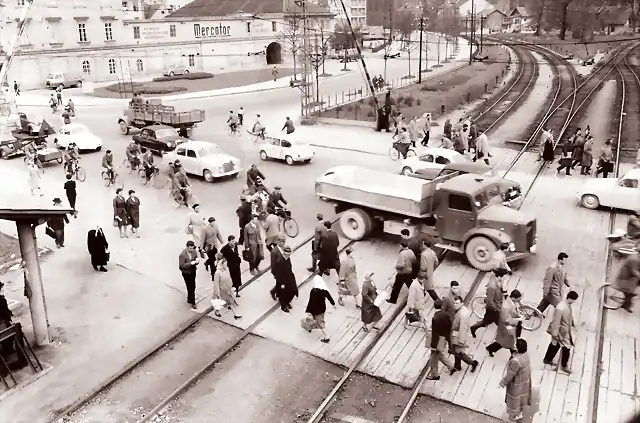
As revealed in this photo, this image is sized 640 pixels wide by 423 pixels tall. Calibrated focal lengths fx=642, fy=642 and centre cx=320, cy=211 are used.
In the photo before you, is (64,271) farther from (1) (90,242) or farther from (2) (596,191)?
(2) (596,191)

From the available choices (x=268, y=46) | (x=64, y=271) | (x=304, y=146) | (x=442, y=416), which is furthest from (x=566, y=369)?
(x=268, y=46)

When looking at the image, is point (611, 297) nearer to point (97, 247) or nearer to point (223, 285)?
point (223, 285)

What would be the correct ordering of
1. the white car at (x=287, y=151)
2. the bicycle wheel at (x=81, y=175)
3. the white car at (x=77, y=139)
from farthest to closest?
1. the white car at (x=77, y=139)
2. the white car at (x=287, y=151)
3. the bicycle wheel at (x=81, y=175)

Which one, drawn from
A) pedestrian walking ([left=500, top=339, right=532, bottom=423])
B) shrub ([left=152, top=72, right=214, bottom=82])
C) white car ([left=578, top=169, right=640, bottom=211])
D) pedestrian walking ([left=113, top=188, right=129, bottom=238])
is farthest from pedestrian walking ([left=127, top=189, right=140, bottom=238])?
shrub ([left=152, top=72, right=214, bottom=82])

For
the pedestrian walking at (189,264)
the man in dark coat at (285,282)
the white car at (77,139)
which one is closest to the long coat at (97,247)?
the pedestrian walking at (189,264)

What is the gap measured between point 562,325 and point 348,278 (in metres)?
4.55

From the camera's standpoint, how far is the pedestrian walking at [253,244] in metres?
15.7

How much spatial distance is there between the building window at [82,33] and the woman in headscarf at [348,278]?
175ft

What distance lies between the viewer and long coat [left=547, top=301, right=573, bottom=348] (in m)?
11.2

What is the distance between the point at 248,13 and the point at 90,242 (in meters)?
61.1

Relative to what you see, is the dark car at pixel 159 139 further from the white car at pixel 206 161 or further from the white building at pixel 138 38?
the white building at pixel 138 38

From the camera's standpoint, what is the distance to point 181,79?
62.5m

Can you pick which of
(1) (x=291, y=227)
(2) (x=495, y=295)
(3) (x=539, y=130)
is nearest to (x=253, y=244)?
(1) (x=291, y=227)

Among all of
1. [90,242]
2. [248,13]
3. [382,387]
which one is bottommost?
[382,387]
